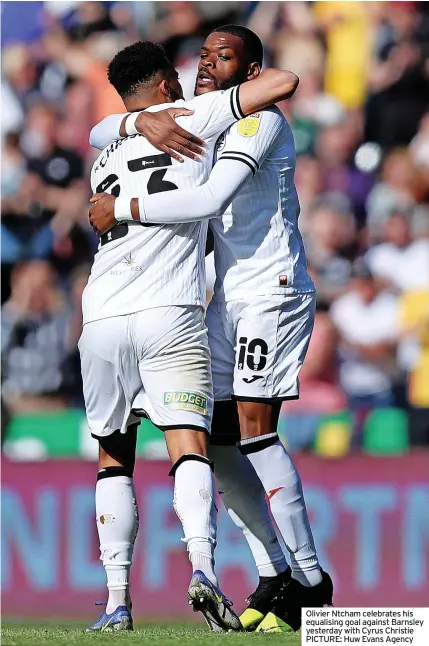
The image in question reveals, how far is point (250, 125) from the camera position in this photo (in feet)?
17.2

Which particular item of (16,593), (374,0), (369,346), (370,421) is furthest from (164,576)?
(374,0)

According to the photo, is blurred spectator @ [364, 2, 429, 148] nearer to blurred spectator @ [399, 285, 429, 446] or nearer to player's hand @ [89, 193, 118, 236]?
blurred spectator @ [399, 285, 429, 446]

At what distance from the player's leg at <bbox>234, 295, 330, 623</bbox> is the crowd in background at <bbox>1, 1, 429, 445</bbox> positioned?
140 inches

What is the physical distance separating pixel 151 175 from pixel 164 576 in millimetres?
3692

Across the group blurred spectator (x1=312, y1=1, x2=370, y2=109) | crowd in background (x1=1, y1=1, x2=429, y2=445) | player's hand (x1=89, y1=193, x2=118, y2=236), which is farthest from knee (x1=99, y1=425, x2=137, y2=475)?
blurred spectator (x1=312, y1=1, x2=370, y2=109)

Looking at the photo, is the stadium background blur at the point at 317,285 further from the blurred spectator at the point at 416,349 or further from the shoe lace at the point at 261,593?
the shoe lace at the point at 261,593

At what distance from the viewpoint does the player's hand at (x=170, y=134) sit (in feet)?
16.7

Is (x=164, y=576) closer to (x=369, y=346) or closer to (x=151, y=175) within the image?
(x=369, y=346)

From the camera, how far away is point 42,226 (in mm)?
10539

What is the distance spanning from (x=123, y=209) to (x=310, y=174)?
17.7 feet

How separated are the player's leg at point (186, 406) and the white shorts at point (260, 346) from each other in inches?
10.8

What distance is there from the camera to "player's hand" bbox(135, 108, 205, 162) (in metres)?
5.09

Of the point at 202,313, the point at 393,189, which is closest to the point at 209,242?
the point at 202,313

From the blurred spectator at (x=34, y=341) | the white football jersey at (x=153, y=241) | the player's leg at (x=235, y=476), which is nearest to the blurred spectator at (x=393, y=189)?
the blurred spectator at (x=34, y=341)
